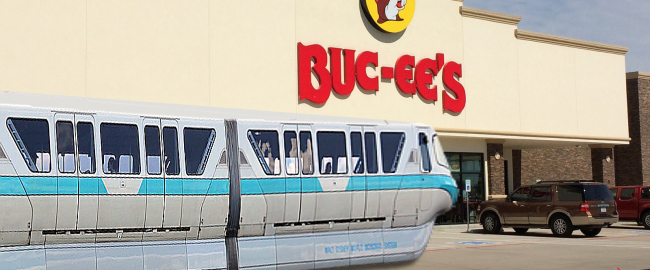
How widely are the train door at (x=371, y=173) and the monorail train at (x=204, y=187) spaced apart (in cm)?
2

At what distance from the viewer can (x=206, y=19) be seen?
83.2 ft

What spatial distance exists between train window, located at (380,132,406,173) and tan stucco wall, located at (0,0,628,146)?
11.7 meters

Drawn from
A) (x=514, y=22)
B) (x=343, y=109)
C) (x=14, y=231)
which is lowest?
(x=14, y=231)

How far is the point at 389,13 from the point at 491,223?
905 cm

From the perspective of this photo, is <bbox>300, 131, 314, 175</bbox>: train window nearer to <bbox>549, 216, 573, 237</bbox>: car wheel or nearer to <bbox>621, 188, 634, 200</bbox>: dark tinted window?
<bbox>549, 216, 573, 237</bbox>: car wheel

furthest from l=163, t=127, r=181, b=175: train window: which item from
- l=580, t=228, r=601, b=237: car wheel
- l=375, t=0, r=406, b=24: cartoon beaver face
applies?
l=580, t=228, r=601, b=237: car wheel

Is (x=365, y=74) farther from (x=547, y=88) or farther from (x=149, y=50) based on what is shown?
(x=547, y=88)

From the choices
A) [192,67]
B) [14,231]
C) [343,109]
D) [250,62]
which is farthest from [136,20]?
[14,231]

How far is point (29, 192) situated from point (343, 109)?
1824cm

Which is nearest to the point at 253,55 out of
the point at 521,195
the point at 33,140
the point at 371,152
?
the point at 521,195

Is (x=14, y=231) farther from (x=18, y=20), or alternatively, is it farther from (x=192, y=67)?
(x=192, y=67)

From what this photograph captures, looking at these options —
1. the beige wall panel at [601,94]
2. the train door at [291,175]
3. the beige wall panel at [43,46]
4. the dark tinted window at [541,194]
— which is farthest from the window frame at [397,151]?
the beige wall panel at [601,94]

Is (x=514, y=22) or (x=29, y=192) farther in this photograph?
(x=514, y=22)

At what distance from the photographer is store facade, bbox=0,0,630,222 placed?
22953mm
